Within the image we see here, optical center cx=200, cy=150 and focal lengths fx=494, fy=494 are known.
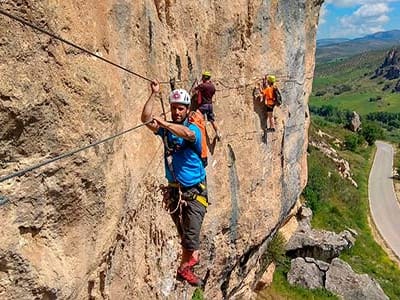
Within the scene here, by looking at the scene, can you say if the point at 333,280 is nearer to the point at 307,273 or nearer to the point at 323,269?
the point at 323,269

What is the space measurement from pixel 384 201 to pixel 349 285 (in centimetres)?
4003

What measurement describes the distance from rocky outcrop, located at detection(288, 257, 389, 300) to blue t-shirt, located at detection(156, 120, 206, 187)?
12.8 metres

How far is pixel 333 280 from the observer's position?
20422mm

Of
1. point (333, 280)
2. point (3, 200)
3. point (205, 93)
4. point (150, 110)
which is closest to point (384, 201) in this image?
point (333, 280)

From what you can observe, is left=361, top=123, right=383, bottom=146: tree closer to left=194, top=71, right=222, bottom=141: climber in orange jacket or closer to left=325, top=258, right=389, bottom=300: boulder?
left=325, top=258, right=389, bottom=300: boulder

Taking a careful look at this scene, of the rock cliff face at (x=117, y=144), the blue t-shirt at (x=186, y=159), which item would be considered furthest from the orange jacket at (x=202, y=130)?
the rock cliff face at (x=117, y=144)

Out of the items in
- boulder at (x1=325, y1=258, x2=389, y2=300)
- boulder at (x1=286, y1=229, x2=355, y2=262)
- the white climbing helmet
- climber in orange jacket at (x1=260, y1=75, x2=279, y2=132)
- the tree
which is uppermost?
the white climbing helmet

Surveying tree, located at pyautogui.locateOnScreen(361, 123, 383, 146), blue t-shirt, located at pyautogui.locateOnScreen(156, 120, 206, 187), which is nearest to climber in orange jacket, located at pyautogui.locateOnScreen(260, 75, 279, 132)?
blue t-shirt, located at pyautogui.locateOnScreen(156, 120, 206, 187)

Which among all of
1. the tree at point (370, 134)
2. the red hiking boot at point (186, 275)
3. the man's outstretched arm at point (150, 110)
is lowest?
the tree at point (370, 134)

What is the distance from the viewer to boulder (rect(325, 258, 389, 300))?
65.7 feet

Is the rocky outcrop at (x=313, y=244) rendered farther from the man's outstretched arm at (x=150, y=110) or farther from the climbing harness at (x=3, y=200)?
the climbing harness at (x=3, y=200)

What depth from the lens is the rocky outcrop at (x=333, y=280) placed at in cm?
1970

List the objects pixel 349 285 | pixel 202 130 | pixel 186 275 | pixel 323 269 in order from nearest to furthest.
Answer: pixel 202 130 < pixel 186 275 < pixel 349 285 < pixel 323 269

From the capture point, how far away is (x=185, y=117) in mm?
7141
